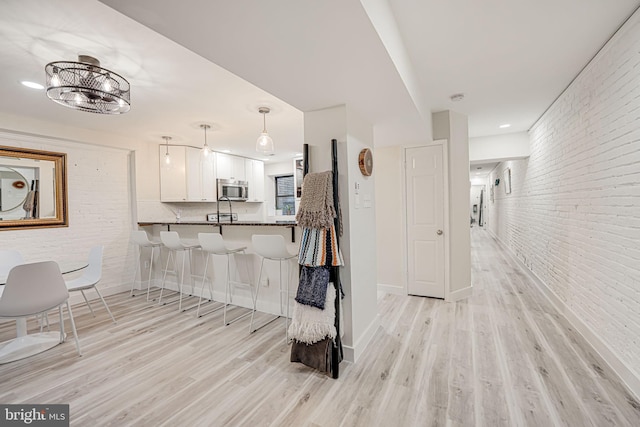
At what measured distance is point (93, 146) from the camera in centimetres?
382

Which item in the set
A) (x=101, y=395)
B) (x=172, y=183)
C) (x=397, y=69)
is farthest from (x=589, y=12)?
(x=172, y=183)

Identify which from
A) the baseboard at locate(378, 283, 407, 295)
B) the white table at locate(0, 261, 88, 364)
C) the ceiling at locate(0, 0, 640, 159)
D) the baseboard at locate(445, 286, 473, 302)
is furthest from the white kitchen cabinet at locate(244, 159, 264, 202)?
the baseboard at locate(445, 286, 473, 302)

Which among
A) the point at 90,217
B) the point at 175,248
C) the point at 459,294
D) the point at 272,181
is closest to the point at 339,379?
the point at 459,294

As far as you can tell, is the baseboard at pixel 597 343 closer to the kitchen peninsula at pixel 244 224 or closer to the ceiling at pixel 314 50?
the ceiling at pixel 314 50

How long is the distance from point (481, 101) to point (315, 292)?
3.01 m

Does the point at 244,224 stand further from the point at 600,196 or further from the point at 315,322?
the point at 600,196

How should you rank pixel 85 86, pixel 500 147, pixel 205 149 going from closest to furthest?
pixel 85 86
pixel 205 149
pixel 500 147

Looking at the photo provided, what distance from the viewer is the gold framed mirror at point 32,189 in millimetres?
3111

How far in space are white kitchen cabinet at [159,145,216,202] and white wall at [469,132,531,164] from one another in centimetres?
475

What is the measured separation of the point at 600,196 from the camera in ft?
7.13

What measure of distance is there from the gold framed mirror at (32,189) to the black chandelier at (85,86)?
210 centimetres

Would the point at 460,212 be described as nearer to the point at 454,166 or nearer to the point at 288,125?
the point at 454,166

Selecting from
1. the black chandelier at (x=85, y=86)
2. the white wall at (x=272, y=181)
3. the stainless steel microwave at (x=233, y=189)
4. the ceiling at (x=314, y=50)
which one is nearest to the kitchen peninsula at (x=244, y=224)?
the ceiling at (x=314, y=50)

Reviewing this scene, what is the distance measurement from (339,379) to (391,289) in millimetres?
2113
